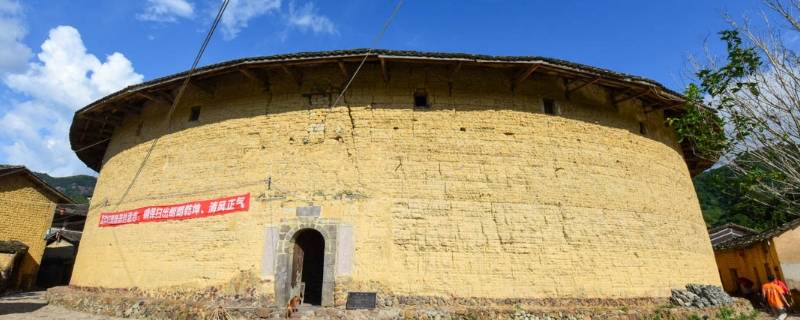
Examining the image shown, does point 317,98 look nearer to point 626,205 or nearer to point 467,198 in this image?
point 467,198

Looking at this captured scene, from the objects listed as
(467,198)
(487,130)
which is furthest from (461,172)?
(487,130)

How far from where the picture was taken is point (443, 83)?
10625 mm

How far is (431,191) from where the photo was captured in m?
9.53

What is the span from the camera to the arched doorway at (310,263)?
387 inches

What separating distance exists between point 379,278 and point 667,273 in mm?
6764

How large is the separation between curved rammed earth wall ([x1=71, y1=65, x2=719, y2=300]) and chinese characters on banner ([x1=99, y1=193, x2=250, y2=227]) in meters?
0.19

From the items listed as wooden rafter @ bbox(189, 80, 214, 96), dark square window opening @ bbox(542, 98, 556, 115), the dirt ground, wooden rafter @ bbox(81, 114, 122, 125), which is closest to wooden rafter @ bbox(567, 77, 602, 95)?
dark square window opening @ bbox(542, 98, 556, 115)

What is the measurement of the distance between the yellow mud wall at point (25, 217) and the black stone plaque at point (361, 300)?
52.6 feet

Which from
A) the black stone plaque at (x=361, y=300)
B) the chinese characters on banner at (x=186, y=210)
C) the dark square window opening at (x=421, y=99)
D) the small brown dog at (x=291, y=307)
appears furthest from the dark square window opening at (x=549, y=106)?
the chinese characters on banner at (x=186, y=210)

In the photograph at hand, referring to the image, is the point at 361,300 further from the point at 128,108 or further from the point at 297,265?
the point at 128,108

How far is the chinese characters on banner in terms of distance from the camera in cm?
1000

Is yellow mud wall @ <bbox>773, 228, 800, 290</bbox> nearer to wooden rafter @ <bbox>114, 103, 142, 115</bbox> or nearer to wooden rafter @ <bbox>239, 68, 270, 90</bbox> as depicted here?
wooden rafter @ <bbox>239, 68, 270, 90</bbox>

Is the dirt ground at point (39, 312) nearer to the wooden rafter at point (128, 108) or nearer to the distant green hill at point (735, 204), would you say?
the distant green hill at point (735, 204)

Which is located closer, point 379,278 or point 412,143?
point 379,278
